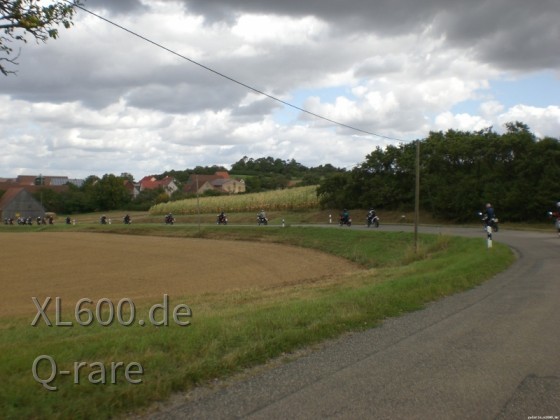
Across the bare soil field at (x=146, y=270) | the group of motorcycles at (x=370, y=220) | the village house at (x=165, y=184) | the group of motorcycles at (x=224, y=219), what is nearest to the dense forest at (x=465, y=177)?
the group of motorcycles at (x=370, y=220)

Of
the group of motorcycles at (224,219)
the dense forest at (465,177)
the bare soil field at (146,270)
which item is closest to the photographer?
the bare soil field at (146,270)

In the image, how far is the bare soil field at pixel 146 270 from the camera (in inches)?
842

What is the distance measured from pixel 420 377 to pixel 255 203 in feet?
242

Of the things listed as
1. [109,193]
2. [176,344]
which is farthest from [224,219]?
[109,193]

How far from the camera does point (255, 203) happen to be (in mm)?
80000

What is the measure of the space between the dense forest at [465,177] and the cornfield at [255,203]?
436 inches

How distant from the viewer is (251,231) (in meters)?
49.1

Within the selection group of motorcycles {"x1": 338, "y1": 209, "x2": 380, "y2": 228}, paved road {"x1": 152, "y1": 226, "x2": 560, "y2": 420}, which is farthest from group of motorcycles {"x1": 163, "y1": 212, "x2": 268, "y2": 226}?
paved road {"x1": 152, "y1": 226, "x2": 560, "y2": 420}

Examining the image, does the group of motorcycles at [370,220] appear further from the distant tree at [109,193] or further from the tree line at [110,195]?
the distant tree at [109,193]

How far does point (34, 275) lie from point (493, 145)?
3371cm

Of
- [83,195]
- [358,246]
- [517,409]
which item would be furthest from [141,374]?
[83,195]

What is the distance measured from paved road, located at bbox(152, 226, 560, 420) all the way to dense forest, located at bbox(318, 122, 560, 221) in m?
33.1

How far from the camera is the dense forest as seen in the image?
40.5 meters

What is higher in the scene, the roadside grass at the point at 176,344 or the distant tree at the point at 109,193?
the distant tree at the point at 109,193
